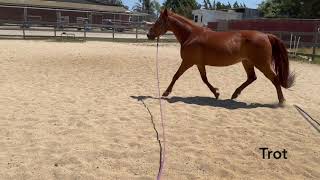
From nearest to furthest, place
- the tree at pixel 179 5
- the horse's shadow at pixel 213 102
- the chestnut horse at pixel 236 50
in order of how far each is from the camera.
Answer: the horse's shadow at pixel 213 102 < the chestnut horse at pixel 236 50 < the tree at pixel 179 5

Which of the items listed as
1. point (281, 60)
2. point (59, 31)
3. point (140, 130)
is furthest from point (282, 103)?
point (59, 31)

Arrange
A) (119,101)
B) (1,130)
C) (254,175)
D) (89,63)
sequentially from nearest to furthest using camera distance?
(254,175), (1,130), (119,101), (89,63)

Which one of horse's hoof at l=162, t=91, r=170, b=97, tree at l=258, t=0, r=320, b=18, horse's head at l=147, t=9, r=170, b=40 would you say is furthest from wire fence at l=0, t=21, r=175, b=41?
horse's hoof at l=162, t=91, r=170, b=97

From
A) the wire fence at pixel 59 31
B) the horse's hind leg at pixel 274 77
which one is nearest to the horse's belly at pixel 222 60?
the horse's hind leg at pixel 274 77

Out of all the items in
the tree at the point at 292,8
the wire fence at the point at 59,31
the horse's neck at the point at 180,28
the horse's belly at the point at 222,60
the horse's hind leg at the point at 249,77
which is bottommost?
the wire fence at the point at 59,31

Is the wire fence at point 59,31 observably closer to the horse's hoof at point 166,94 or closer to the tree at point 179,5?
the horse's hoof at point 166,94

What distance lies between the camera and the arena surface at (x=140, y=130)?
4.57m

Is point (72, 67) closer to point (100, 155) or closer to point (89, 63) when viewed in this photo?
point (89, 63)

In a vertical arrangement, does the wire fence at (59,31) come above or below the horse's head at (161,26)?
below

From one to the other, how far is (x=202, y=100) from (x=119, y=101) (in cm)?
158

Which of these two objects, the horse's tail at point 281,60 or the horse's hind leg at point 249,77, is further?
the horse's hind leg at point 249,77

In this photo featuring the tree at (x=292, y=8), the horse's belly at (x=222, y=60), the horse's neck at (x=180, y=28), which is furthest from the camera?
the tree at (x=292, y=8)

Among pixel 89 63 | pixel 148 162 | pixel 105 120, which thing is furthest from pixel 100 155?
pixel 89 63

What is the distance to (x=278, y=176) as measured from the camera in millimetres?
4465
